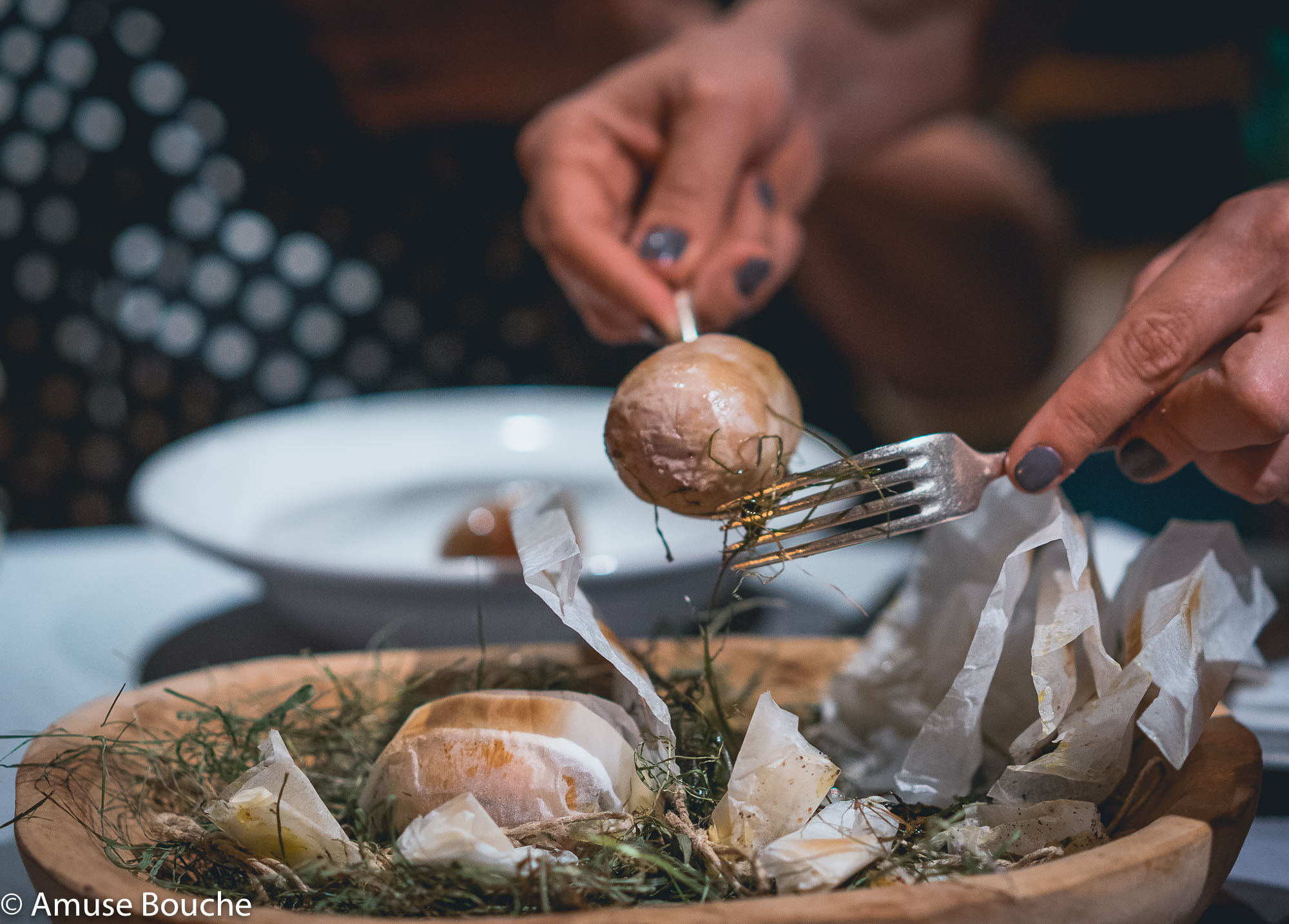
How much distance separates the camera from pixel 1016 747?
44 cm

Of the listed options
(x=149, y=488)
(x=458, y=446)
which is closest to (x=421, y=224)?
(x=458, y=446)

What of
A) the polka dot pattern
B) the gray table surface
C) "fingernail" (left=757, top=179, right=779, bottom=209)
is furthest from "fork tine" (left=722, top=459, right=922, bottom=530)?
the polka dot pattern

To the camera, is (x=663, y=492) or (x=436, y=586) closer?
(x=663, y=492)

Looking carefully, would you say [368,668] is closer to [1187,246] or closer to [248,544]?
[248,544]

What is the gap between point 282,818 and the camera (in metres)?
0.38

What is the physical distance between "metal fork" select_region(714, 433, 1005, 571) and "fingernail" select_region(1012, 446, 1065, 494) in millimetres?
15

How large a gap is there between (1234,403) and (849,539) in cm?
18

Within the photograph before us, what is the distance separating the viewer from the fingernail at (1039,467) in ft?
1.52

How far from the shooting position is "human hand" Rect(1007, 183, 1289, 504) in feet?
1.46

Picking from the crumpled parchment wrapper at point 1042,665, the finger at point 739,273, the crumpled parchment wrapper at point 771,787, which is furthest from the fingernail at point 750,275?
the crumpled parchment wrapper at point 771,787

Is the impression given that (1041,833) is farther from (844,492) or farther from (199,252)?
(199,252)

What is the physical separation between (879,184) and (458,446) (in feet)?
3.30

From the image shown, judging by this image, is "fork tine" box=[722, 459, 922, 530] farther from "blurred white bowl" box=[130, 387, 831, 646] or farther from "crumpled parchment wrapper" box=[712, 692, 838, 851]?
"blurred white bowl" box=[130, 387, 831, 646]

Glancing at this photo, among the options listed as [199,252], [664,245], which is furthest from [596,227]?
[199,252]
